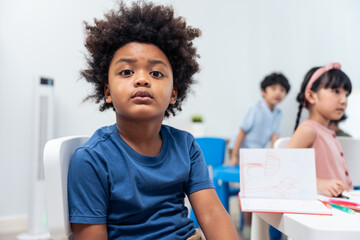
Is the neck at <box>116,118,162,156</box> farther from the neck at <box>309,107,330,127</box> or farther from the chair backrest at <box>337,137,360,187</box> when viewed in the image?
the chair backrest at <box>337,137,360,187</box>

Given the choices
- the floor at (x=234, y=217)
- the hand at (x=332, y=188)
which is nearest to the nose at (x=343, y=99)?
the hand at (x=332, y=188)

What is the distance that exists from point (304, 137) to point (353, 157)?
0.30 m

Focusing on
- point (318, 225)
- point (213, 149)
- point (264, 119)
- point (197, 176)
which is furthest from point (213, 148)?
point (318, 225)

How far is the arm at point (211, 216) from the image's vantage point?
751mm

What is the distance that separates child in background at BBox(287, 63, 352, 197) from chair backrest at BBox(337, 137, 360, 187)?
0.08 m

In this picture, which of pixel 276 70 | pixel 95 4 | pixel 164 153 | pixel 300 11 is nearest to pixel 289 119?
pixel 276 70

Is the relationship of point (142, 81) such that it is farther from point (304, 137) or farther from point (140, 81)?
point (304, 137)

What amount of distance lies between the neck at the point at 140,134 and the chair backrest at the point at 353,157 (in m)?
0.84

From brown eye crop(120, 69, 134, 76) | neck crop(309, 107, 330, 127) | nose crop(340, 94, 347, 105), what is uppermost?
brown eye crop(120, 69, 134, 76)

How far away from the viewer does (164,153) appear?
80cm

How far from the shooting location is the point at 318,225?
0.57m

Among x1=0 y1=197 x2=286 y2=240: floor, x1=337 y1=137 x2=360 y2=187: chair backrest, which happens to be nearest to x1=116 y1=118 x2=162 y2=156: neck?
x1=337 y1=137 x2=360 y2=187: chair backrest

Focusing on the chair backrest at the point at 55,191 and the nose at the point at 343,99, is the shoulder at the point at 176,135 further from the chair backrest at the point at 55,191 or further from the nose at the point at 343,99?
the nose at the point at 343,99

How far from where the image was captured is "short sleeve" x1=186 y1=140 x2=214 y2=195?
0.80 metres
